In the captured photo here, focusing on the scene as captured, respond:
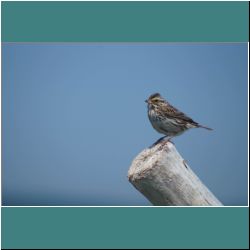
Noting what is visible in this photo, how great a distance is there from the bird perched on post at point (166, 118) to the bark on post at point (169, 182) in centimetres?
213

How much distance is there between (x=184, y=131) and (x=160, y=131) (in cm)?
38

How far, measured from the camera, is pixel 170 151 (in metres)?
4.09

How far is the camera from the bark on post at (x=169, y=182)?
12.5 feet

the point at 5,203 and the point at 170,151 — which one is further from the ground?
the point at 170,151

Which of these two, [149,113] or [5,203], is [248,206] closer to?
[149,113]

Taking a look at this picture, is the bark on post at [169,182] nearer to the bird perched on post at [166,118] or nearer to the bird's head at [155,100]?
the bird perched on post at [166,118]

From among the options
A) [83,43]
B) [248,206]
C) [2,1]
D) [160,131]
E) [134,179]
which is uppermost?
[2,1]

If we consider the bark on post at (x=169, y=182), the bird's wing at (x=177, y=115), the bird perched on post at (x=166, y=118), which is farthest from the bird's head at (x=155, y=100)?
the bark on post at (x=169, y=182)

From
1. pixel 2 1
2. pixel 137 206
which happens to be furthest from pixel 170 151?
pixel 2 1

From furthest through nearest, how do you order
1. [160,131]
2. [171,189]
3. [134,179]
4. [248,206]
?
[248,206] < [160,131] < [134,179] < [171,189]

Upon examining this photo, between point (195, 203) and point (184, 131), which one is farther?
point (184, 131)

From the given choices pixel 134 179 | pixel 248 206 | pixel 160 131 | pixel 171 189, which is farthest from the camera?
pixel 248 206

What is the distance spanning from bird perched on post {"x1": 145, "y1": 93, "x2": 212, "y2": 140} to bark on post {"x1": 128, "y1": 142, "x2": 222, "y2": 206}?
2.13m

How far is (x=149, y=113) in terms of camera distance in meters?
6.51
